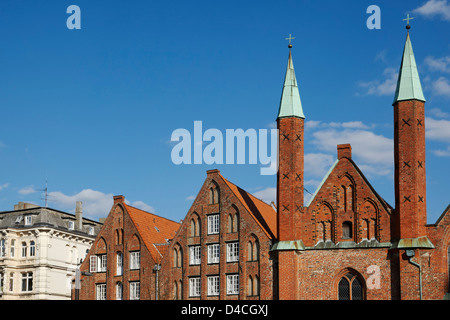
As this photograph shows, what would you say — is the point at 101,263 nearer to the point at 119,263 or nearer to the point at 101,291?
the point at 119,263

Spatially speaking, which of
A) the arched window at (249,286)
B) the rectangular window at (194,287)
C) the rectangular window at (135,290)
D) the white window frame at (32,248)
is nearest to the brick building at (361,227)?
the arched window at (249,286)

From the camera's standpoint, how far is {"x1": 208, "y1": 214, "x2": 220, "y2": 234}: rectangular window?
5675cm

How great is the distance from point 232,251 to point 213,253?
174 centimetres

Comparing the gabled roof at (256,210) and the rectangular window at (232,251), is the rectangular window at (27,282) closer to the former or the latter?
the gabled roof at (256,210)

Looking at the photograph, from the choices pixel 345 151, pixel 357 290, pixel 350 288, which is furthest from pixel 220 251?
pixel 345 151

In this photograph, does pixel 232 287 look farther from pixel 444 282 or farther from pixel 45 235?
pixel 45 235

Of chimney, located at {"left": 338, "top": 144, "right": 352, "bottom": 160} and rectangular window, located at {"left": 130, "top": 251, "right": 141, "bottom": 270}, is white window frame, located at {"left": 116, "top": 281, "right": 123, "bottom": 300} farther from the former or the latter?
chimney, located at {"left": 338, "top": 144, "right": 352, "bottom": 160}

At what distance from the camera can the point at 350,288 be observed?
5028 centimetres

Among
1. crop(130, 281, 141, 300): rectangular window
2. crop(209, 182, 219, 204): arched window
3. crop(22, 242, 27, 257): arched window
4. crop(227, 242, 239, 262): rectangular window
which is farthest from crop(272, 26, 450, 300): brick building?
crop(22, 242, 27, 257): arched window

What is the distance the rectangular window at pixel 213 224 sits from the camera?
56.8 meters
